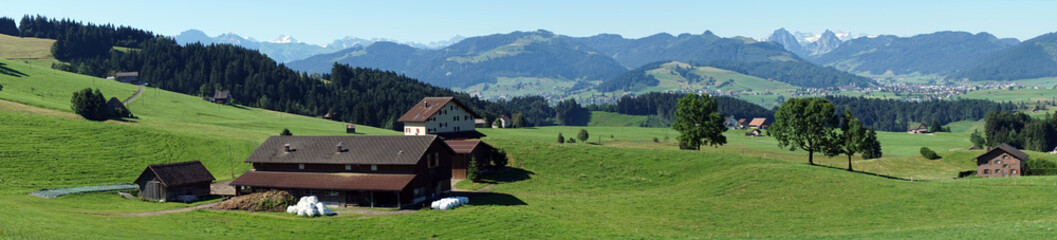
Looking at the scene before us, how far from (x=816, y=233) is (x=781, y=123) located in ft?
143

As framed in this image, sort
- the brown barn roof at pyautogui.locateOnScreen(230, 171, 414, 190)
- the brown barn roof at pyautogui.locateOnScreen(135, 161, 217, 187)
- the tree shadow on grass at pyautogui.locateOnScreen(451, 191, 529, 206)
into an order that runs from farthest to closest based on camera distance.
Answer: the brown barn roof at pyautogui.locateOnScreen(135, 161, 217, 187)
the tree shadow on grass at pyautogui.locateOnScreen(451, 191, 529, 206)
the brown barn roof at pyautogui.locateOnScreen(230, 171, 414, 190)

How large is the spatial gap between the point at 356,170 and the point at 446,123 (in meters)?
35.0

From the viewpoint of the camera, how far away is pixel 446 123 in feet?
304

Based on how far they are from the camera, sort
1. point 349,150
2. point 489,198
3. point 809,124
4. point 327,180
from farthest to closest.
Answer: point 809,124, point 349,150, point 489,198, point 327,180

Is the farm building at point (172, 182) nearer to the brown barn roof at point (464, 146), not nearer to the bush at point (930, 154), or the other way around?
the brown barn roof at point (464, 146)

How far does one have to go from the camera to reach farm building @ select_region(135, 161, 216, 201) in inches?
2264

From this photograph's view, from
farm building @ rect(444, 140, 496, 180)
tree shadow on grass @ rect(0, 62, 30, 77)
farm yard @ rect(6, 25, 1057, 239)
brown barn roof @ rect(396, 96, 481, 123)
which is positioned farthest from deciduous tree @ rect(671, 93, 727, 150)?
tree shadow on grass @ rect(0, 62, 30, 77)

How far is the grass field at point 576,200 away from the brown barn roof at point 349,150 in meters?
7.47

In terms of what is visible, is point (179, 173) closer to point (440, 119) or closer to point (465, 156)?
point (465, 156)

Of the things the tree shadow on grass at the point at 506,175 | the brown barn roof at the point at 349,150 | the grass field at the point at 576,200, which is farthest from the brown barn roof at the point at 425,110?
the brown barn roof at the point at 349,150

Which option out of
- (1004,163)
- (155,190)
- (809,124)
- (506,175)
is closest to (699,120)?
(809,124)

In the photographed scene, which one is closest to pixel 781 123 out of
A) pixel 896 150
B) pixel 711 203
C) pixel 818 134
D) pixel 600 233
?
pixel 818 134

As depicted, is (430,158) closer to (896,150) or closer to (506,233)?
(506,233)

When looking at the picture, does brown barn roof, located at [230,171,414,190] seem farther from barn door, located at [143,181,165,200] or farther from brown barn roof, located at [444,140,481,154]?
brown barn roof, located at [444,140,481,154]
